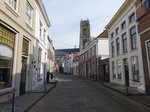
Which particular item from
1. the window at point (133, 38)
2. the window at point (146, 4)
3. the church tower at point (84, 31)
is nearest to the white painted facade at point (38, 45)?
the window at point (146, 4)

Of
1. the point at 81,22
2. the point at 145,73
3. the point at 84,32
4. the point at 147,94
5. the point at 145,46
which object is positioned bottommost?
the point at 147,94

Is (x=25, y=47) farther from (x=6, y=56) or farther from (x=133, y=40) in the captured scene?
(x=133, y=40)

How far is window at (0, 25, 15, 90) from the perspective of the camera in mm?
6734

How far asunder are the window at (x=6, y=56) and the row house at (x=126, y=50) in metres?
9.65

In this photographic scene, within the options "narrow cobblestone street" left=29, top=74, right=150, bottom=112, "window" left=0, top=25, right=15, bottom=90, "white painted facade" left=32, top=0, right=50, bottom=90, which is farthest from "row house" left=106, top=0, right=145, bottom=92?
"window" left=0, top=25, right=15, bottom=90

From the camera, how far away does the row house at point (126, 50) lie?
37.5 feet

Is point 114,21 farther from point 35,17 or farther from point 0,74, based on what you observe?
point 0,74

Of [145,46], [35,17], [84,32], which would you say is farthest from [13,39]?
[84,32]

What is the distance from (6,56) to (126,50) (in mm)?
11809

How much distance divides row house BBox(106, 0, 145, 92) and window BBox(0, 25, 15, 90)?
9.65 meters

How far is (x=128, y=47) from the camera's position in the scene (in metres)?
13.1

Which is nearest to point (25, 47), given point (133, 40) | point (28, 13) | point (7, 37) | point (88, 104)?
point (7, 37)

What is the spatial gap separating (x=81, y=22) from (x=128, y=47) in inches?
2313

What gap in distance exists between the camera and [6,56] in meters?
7.12
